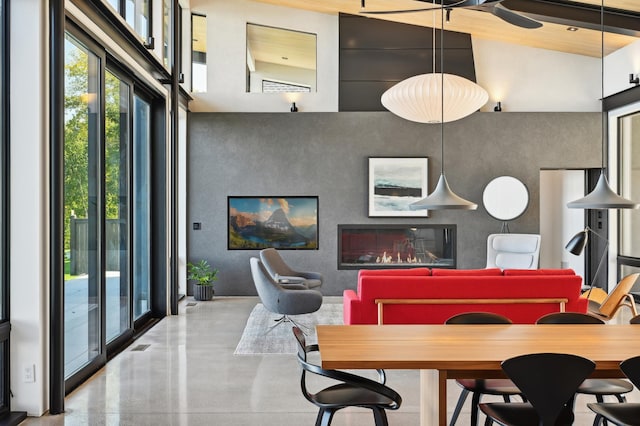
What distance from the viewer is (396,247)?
928cm

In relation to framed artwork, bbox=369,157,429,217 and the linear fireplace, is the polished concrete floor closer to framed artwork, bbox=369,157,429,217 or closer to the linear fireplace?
the linear fireplace

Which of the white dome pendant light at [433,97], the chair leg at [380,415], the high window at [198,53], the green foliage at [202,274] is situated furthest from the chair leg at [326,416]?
the high window at [198,53]

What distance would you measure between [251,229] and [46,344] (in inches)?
214

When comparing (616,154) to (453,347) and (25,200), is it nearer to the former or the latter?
(453,347)

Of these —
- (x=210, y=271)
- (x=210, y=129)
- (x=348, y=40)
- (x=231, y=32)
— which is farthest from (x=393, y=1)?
(x=210, y=271)

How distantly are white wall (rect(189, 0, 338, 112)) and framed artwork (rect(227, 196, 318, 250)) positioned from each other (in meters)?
1.47

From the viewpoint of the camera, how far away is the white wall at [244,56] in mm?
9188

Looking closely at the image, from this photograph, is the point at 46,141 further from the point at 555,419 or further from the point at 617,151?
the point at 617,151

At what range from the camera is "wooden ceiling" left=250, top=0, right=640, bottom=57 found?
7332 mm

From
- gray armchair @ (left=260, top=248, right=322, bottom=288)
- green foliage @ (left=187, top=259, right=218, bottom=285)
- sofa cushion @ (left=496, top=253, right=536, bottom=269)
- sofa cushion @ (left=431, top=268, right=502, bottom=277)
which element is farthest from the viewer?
green foliage @ (left=187, top=259, right=218, bottom=285)

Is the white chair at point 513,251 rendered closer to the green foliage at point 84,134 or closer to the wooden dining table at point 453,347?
the wooden dining table at point 453,347

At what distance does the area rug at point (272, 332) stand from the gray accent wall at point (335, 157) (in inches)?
55.7

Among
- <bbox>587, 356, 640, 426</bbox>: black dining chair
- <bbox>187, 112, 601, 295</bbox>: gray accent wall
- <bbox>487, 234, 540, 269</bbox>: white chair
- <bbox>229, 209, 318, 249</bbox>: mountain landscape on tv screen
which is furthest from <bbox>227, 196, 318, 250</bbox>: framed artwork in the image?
<bbox>587, 356, 640, 426</bbox>: black dining chair

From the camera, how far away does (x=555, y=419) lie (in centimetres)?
247
